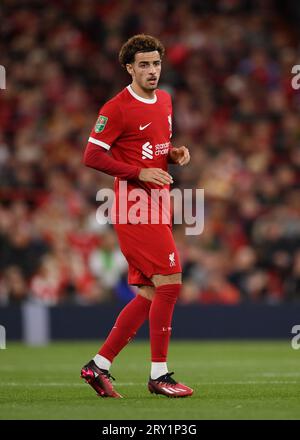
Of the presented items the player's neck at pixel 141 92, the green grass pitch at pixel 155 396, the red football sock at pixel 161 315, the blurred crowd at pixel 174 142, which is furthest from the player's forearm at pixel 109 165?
the blurred crowd at pixel 174 142

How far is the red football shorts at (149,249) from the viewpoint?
7688 mm

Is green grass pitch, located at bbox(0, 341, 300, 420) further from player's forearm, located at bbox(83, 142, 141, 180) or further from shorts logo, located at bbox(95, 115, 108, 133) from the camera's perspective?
shorts logo, located at bbox(95, 115, 108, 133)

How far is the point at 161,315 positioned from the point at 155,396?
0.56m

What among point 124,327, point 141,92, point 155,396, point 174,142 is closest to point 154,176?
point 141,92

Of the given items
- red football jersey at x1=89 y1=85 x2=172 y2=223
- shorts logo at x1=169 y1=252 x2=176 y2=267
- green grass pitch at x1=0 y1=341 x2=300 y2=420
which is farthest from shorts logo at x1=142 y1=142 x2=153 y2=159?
green grass pitch at x1=0 y1=341 x2=300 y2=420

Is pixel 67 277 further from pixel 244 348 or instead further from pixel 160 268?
pixel 160 268

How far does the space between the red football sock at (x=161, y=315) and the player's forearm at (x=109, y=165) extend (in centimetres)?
78

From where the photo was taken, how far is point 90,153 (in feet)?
25.4

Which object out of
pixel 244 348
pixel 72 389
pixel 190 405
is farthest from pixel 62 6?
pixel 190 405

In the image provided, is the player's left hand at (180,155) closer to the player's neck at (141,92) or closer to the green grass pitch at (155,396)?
the player's neck at (141,92)

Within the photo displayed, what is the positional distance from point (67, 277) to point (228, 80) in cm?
540

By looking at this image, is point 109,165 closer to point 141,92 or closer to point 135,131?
point 135,131

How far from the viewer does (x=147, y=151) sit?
790 centimetres

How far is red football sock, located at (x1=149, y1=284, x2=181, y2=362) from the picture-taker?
7.71 m
